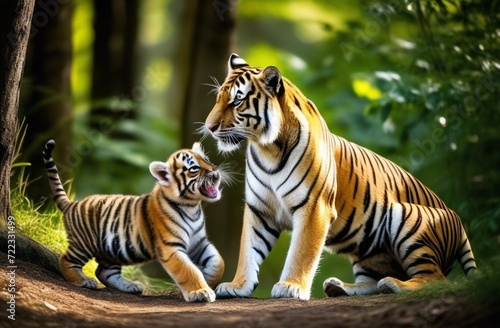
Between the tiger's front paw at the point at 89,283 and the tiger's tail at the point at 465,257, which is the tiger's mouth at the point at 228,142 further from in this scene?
the tiger's tail at the point at 465,257

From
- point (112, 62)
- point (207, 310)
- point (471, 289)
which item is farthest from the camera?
point (112, 62)

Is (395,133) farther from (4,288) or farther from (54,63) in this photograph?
(4,288)

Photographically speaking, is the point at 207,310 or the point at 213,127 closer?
the point at 207,310

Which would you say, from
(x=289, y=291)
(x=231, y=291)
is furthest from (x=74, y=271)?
(x=289, y=291)

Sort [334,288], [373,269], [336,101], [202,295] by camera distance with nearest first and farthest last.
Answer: [202,295], [334,288], [373,269], [336,101]

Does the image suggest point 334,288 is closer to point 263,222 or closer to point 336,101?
point 263,222

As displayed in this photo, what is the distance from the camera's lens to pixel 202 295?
7258mm

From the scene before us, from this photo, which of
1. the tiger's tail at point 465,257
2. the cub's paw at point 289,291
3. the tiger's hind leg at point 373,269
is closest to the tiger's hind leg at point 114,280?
the cub's paw at point 289,291

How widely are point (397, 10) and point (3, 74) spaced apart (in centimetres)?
532

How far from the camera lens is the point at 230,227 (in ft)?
40.2

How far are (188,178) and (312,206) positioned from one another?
1018mm

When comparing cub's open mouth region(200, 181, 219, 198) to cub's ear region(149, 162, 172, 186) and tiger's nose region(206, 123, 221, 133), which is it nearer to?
cub's ear region(149, 162, 172, 186)

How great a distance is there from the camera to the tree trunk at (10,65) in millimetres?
7336

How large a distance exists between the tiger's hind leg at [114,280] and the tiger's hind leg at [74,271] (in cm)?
24
